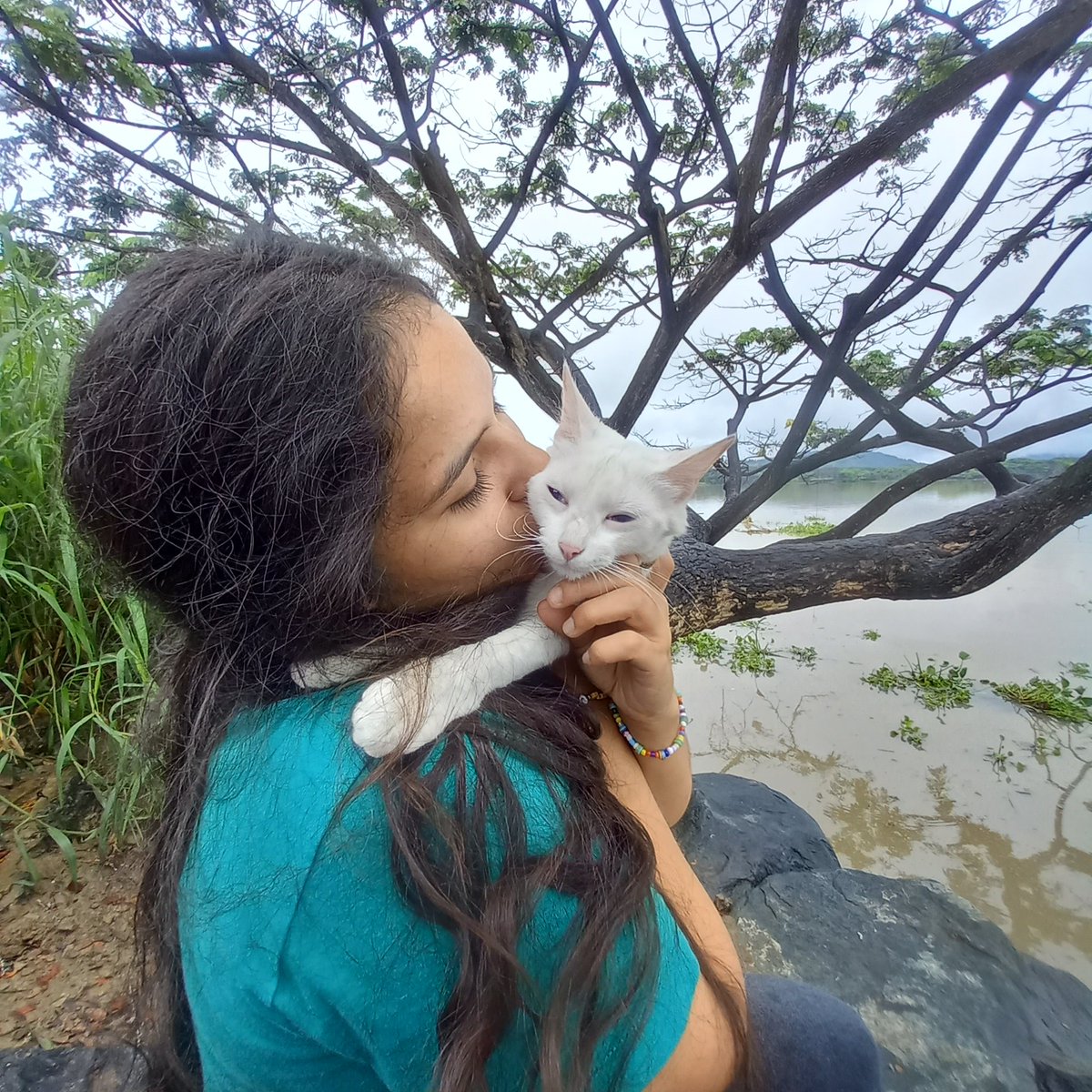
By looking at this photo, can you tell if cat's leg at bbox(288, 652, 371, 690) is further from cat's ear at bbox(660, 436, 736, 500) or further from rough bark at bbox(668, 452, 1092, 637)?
rough bark at bbox(668, 452, 1092, 637)

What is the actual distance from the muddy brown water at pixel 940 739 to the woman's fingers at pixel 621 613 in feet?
A: 5.81

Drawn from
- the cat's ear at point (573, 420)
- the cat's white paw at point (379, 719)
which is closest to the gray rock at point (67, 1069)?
the cat's white paw at point (379, 719)

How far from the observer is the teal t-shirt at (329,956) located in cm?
46

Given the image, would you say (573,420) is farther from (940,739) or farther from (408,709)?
(940,739)

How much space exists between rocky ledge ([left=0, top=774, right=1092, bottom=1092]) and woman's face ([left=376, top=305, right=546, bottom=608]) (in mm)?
1036

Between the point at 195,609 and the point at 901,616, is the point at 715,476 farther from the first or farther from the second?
the point at 195,609

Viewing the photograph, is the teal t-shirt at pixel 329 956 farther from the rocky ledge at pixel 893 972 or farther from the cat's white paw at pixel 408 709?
the rocky ledge at pixel 893 972

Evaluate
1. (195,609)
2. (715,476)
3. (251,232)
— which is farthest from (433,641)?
(715,476)

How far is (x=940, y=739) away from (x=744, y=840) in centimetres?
163

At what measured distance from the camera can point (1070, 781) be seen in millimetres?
2736

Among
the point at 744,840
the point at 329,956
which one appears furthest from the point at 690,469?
the point at 744,840

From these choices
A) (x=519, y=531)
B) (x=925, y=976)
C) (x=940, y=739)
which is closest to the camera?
(x=519, y=531)

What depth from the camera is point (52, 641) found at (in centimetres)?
150

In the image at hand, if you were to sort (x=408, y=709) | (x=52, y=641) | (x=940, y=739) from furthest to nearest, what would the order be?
1. (x=940, y=739)
2. (x=52, y=641)
3. (x=408, y=709)
